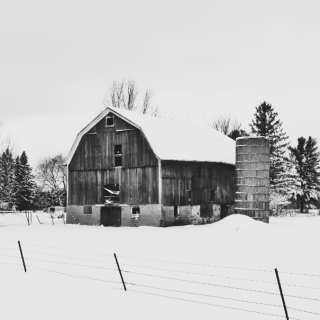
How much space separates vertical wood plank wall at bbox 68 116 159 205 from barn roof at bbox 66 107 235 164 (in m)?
0.49

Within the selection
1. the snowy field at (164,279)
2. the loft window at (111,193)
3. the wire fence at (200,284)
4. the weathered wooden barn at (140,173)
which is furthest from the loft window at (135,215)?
the wire fence at (200,284)

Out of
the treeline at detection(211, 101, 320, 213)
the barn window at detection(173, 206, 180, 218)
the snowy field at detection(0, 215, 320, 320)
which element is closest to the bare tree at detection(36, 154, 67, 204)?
the treeline at detection(211, 101, 320, 213)

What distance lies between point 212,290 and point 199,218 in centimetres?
2241

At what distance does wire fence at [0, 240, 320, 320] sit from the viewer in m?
10.5

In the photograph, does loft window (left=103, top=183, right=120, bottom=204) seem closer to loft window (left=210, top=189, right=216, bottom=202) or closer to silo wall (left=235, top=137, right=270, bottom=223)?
loft window (left=210, top=189, right=216, bottom=202)

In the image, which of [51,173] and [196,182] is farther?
[51,173]

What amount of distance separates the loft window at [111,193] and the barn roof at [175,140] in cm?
421

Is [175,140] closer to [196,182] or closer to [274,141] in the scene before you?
Answer: [196,182]

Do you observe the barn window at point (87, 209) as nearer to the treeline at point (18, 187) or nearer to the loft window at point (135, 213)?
the loft window at point (135, 213)

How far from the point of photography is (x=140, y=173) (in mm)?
32781

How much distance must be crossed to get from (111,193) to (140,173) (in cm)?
279

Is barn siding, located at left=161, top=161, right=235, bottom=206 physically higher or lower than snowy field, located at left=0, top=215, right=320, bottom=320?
higher

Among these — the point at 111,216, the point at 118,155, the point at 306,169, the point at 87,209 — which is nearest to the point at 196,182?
the point at 118,155

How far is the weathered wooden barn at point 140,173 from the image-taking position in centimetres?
3222
